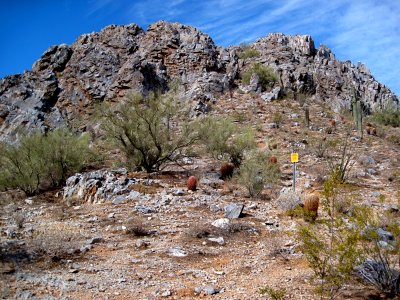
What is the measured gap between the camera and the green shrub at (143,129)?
14.7 meters

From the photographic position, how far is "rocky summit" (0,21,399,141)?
2714 centimetres

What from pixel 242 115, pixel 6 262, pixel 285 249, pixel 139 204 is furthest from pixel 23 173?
→ pixel 242 115

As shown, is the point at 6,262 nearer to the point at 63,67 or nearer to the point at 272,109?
the point at 272,109

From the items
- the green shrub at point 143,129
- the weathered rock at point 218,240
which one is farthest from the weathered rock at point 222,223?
the green shrub at point 143,129

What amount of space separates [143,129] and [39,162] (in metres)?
Answer: 3.94

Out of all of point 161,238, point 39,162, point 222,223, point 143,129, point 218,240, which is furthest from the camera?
point 143,129

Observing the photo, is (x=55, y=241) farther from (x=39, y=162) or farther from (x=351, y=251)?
(x=39, y=162)

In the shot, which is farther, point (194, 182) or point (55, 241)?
point (194, 182)

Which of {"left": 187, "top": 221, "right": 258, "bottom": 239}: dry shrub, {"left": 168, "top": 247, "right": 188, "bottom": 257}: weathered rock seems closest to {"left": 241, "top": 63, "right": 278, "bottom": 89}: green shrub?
{"left": 187, "top": 221, "right": 258, "bottom": 239}: dry shrub

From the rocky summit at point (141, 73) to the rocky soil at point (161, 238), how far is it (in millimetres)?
14082

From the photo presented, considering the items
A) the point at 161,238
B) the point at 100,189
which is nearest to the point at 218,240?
the point at 161,238

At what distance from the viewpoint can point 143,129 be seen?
14.8 meters

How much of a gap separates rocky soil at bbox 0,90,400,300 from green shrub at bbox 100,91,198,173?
3.29ft

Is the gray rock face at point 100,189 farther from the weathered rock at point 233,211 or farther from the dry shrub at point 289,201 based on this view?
the dry shrub at point 289,201
